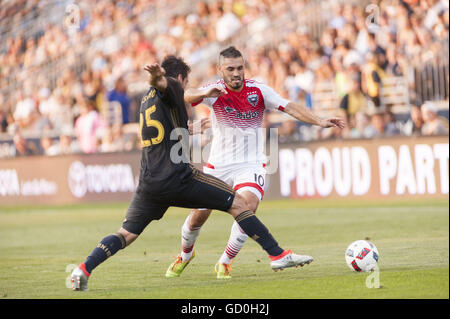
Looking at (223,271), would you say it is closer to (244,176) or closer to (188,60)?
(244,176)

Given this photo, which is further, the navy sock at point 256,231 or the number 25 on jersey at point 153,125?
the navy sock at point 256,231

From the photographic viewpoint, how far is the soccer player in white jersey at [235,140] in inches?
355

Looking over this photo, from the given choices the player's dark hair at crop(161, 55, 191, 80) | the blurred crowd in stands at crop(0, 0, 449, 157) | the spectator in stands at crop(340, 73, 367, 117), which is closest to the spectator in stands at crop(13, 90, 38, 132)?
the blurred crowd in stands at crop(0, 0, 449, 157)

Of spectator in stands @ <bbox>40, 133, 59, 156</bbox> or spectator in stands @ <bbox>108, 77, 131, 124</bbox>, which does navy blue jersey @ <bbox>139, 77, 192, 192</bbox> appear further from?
spectator in stands @ <bbox>40, 133, 59, 156</bbox>

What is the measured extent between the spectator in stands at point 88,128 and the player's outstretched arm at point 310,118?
13.8 m

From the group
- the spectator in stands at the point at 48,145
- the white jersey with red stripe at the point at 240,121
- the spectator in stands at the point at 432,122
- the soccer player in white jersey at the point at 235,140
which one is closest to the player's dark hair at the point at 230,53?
the soccer player in white jersey at the point at 235,140

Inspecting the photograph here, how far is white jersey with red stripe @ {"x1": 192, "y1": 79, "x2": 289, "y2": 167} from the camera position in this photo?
9258 mm

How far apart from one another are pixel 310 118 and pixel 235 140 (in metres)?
0.99

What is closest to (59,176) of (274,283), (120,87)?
(120,87)

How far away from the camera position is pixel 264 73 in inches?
846

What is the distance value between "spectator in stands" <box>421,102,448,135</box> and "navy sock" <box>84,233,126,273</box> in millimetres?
10206

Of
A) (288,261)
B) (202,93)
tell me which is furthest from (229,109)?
(288,261)

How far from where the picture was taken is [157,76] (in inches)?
305

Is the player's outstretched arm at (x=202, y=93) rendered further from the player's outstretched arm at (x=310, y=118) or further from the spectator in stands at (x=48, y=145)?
the spectator in stands at (x=48, y=145)
